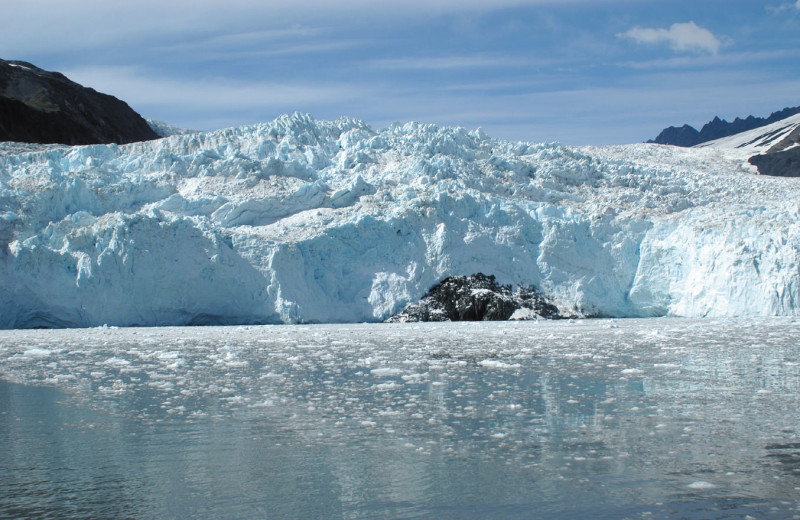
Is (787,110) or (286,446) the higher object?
(787,110)

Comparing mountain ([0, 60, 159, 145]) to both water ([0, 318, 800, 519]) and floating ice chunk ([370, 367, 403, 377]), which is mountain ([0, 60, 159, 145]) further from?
floating ice chunk ([370, 367, 403, 377])

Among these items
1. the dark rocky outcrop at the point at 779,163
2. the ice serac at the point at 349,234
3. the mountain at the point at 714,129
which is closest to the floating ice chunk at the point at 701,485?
the ice serac at the point at 349,234

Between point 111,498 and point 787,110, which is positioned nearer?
point 111,498

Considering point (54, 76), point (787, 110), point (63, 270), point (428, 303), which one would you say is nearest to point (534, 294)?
point (428, 303)

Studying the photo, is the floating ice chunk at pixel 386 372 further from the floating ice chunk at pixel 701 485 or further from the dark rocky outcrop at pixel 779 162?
the dark rocky outcrop at pixel 779 162

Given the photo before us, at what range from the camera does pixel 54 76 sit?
148ft

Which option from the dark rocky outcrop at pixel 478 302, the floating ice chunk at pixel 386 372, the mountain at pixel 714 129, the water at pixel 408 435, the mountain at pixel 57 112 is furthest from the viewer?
the mountain at pixel 714 129

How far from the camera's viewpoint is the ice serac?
54.8ft

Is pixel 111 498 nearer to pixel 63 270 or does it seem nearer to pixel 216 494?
pixel 216 494

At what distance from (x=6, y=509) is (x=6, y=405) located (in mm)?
3434

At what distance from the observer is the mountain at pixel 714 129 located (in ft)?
175

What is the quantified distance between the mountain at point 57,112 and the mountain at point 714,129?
42.4m

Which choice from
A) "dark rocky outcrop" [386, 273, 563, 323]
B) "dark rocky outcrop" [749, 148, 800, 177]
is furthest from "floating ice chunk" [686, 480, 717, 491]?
"dark rocky outcrop" [749, 148, 800, 177]

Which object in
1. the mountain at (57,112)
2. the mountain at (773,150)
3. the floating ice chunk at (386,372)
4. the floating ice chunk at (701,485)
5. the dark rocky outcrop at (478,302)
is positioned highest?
the mountain at (57,112)
